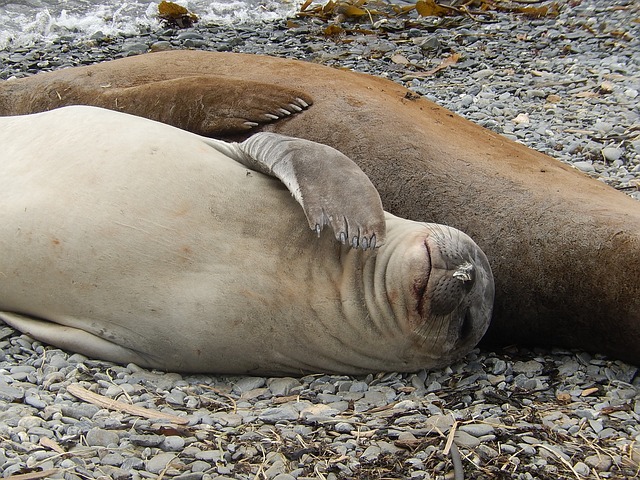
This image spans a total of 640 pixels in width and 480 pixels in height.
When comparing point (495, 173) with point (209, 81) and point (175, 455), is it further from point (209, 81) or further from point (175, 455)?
point (175, 455)

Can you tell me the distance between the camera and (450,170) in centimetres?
469

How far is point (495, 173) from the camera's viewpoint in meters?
4.70

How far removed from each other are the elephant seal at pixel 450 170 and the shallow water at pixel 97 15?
536 centimetres

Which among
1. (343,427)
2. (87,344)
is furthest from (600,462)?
(87,344)

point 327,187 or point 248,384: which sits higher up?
point 327,187

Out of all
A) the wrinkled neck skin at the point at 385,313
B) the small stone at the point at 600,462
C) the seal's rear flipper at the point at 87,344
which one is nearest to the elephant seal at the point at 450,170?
the wrinkled neck skin at the point at 385,313

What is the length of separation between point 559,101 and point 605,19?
2.58 m

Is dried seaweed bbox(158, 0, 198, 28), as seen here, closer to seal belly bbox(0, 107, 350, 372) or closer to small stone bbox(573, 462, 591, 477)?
seal belly bbox(0, 107, 350, 372)

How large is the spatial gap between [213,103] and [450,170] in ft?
4.60

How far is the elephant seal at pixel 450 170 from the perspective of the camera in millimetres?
4207

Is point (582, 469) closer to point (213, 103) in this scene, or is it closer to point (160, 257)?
point (160, 257)

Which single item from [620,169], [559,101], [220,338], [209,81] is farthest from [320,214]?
[559,101]

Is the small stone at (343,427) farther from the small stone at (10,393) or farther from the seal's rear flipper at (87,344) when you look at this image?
the small stone at (10,393)

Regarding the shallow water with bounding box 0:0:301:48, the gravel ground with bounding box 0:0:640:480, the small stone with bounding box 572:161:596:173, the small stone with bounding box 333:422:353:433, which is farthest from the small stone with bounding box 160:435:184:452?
the shallow water with bounding box 0:0:301:48
